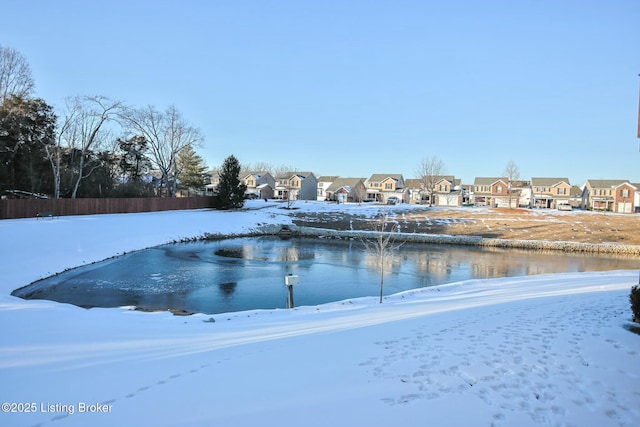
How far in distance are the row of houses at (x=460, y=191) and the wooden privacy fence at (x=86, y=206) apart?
92.2 feet

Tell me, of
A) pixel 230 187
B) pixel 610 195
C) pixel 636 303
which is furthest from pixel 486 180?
pixel 636 303

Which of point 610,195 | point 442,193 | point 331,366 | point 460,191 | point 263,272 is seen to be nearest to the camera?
point 331,366

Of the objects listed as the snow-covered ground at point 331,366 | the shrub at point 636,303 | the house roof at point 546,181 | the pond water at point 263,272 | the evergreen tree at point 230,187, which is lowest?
the pond water at point 263,272

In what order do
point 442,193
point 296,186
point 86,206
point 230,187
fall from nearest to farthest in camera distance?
point 86,206 < point 230,187 < point 442,193 < point 296,186

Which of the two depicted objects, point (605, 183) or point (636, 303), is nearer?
point (636, 303)

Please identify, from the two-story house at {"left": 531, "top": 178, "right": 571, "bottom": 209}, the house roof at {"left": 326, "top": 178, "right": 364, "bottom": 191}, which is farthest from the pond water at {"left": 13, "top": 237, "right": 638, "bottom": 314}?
the house roof at {"left": 326, "top": 178, "right": 364, "bottom": 191}

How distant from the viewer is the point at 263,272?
19828 mm

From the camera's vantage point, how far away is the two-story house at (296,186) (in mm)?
83844

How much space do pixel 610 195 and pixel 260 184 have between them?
6949 cm

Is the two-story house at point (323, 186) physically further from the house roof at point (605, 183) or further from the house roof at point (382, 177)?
the house roof at point (605, 183)

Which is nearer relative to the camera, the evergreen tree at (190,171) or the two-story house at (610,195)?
the evergreen tree at (190,171)

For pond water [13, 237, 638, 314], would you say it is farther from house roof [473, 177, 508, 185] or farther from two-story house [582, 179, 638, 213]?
two-story house [582, 179, 638, 213]

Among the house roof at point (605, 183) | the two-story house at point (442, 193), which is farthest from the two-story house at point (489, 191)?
the house roof at point (605, 183)

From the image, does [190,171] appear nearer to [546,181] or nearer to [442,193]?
[442,193]
